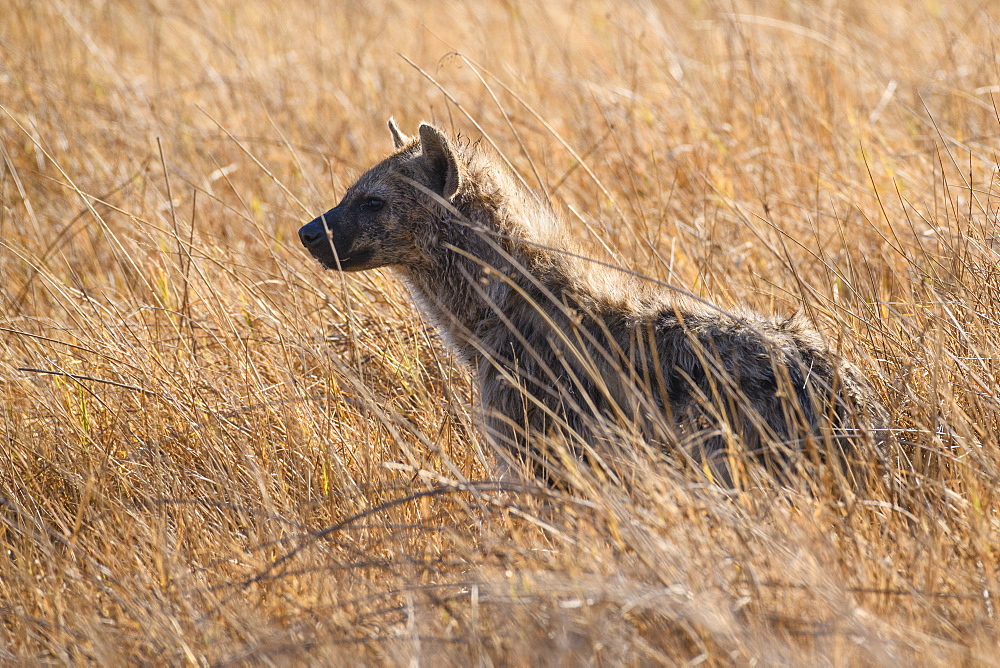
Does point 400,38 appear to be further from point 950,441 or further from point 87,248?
point 950,441

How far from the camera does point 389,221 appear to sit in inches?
160

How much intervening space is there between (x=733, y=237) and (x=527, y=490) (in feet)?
9.92

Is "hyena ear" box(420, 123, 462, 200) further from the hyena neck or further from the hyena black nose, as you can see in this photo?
the hyena black nose

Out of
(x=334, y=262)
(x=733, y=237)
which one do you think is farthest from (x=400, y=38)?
(x=334, y=262)

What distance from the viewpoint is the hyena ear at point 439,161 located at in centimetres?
388

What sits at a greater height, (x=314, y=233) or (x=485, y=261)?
(x=314, y=233)

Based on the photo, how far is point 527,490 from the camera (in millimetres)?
2795

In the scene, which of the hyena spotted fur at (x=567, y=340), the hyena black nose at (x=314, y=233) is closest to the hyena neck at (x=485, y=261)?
the hyena spotted fur at (x=567, y=340)

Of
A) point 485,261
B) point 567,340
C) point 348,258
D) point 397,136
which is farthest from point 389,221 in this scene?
point 567,340

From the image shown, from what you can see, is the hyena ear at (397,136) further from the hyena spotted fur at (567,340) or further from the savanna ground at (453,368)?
the savanna ground at (453,368)

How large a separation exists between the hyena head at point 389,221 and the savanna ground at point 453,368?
0.28m

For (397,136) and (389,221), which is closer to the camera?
(389,221)

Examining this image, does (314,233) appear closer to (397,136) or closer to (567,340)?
(397,136)

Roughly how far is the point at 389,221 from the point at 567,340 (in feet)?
4.04
